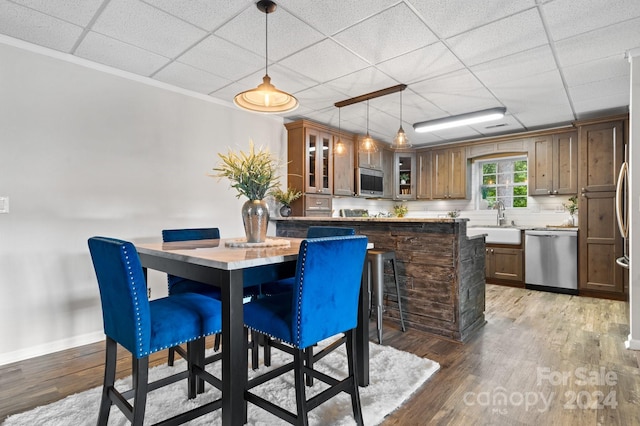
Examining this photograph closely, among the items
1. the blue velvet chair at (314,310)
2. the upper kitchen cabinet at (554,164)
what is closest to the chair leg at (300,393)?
the blue velvet chair at (314,310)

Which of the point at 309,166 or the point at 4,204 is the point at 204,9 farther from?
the point at 309,166

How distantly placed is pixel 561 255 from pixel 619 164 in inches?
52.9

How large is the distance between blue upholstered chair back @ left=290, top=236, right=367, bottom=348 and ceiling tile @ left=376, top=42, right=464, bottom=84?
6.12ft

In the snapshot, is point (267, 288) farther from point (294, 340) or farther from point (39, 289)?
point (39, 289)

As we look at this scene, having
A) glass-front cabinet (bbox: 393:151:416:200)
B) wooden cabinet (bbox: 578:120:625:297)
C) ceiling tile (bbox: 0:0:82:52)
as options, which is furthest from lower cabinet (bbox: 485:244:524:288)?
ceiling tile (bbox: 0:0:82:52)

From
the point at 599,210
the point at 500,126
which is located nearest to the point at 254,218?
the point at 500,126

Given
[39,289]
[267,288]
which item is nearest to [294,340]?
[267,288]

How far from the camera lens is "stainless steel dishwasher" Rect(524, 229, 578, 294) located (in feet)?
15.1

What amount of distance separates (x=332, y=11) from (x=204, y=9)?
83cm

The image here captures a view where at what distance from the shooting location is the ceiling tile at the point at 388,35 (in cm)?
230

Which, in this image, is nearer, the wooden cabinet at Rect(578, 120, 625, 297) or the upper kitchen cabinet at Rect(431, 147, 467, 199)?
the wooden cabinet at Rect(578, 120, 625, 297)

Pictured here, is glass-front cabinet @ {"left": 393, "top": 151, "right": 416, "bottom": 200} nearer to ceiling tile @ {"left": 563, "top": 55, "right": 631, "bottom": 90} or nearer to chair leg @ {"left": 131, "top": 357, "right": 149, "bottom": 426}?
ceiling tile @ {"left": 563, "top": 55, "right": 631, "bottom": 90}

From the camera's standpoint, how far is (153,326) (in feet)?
4.95

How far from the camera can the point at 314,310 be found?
158 centimetres
